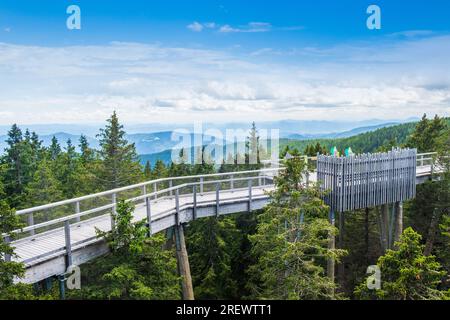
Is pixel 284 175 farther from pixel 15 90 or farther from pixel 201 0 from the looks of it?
pixel 15 90

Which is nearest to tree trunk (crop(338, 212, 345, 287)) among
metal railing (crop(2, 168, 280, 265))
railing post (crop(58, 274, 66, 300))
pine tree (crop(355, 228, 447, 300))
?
metal railing (crop(2, 168, 280, 265))

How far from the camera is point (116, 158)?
2798 cm

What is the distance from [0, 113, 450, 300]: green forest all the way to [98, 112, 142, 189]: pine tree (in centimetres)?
8

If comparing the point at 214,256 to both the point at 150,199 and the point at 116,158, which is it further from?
the point at 116,158

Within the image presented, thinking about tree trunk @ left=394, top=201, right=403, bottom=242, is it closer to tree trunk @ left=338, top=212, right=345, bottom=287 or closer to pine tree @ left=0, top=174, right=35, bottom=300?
tree trunk @ left=338, top=212, right=345, bottom=287

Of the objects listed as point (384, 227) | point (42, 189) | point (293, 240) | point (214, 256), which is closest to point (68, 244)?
point (293, 240)

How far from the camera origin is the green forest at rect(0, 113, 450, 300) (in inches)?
372

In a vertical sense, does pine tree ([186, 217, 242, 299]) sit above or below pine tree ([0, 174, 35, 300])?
below

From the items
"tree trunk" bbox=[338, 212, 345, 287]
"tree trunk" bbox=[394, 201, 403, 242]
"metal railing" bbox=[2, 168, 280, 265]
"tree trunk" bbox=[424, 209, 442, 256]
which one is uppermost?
"metal railing" bbox=[2, 168, 280, 265]

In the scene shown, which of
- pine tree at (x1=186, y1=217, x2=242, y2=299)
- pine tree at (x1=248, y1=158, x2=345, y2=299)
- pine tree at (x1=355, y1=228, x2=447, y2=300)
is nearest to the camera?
pine tree at (x1=355, y1=228, x2=447, y2=300)

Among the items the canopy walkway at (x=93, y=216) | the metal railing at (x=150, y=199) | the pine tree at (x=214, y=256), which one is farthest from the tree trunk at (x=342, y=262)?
the canopy walkway at (x=93, y=216)

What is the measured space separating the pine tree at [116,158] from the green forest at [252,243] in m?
0.08

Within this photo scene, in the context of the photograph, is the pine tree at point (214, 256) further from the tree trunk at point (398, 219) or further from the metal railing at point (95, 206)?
the tree trunk at point (398, 219)

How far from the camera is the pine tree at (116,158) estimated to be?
89.7 feet
